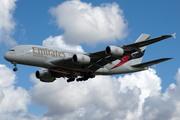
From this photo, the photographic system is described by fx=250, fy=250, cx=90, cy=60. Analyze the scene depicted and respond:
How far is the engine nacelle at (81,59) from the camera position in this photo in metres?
31.9

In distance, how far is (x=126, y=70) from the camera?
38375 millimetres

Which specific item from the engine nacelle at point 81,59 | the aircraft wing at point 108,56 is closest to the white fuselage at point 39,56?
the aircraft wing at point 108,56

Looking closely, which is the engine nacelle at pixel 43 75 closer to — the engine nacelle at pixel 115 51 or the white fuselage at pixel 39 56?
the white fuselage at pixel 39 56

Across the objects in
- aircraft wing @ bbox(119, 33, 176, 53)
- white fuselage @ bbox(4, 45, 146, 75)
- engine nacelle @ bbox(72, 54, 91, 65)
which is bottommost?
aircraft wing @ bbox(119, 33, 176, 53)

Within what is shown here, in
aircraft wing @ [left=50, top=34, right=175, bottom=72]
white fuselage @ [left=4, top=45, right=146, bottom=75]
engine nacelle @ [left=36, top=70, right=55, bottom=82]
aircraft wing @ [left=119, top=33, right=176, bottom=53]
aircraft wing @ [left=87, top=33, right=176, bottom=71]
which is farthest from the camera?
engine nacelle @ [left=36, top=70, right=55, bottom=82]

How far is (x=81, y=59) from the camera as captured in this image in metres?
32.0

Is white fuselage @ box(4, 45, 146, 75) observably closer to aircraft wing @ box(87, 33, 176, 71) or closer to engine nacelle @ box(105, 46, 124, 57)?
aircraft wing @ box(87, 33, 176, 71)

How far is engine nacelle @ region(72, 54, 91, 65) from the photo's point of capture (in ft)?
105

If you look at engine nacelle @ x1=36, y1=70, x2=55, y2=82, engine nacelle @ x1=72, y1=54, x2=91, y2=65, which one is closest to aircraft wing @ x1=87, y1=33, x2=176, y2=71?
engine nacelle @ x1=72, y1=54, x2=91, y2=65

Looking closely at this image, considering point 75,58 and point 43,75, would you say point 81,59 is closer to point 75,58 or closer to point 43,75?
point 75,58

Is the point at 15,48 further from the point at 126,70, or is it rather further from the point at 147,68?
the point at 147,68

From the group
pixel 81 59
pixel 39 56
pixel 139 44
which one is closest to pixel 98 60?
pixel 81 59

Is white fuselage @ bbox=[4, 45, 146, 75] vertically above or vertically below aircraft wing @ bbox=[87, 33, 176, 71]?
above

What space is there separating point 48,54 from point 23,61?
11.1 ft
